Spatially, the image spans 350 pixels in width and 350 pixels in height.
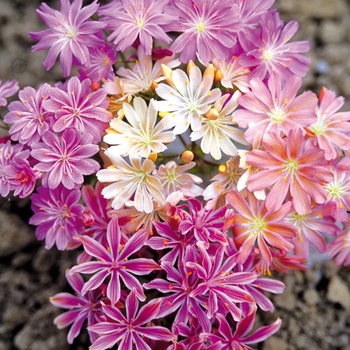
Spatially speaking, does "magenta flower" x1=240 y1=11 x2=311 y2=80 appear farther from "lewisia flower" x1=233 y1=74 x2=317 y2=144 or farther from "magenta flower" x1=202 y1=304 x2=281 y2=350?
"magenta flower" x1=202 y1=304 x2=281 y2=350

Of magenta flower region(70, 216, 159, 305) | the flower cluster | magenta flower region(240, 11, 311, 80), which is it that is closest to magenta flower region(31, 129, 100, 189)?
the flower cluster

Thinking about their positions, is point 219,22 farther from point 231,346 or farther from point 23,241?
point 23,241

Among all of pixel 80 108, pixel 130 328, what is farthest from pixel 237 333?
pixel 80 108

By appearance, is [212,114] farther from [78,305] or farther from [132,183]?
[78,305]

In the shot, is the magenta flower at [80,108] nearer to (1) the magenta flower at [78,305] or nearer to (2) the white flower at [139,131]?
(2) the white flower at [139,131]

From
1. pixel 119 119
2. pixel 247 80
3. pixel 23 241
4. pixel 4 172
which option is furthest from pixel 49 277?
pixel 247 80

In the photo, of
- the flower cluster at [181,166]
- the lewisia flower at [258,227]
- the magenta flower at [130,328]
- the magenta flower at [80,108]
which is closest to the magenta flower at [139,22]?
the flower cluster at [181,166]
